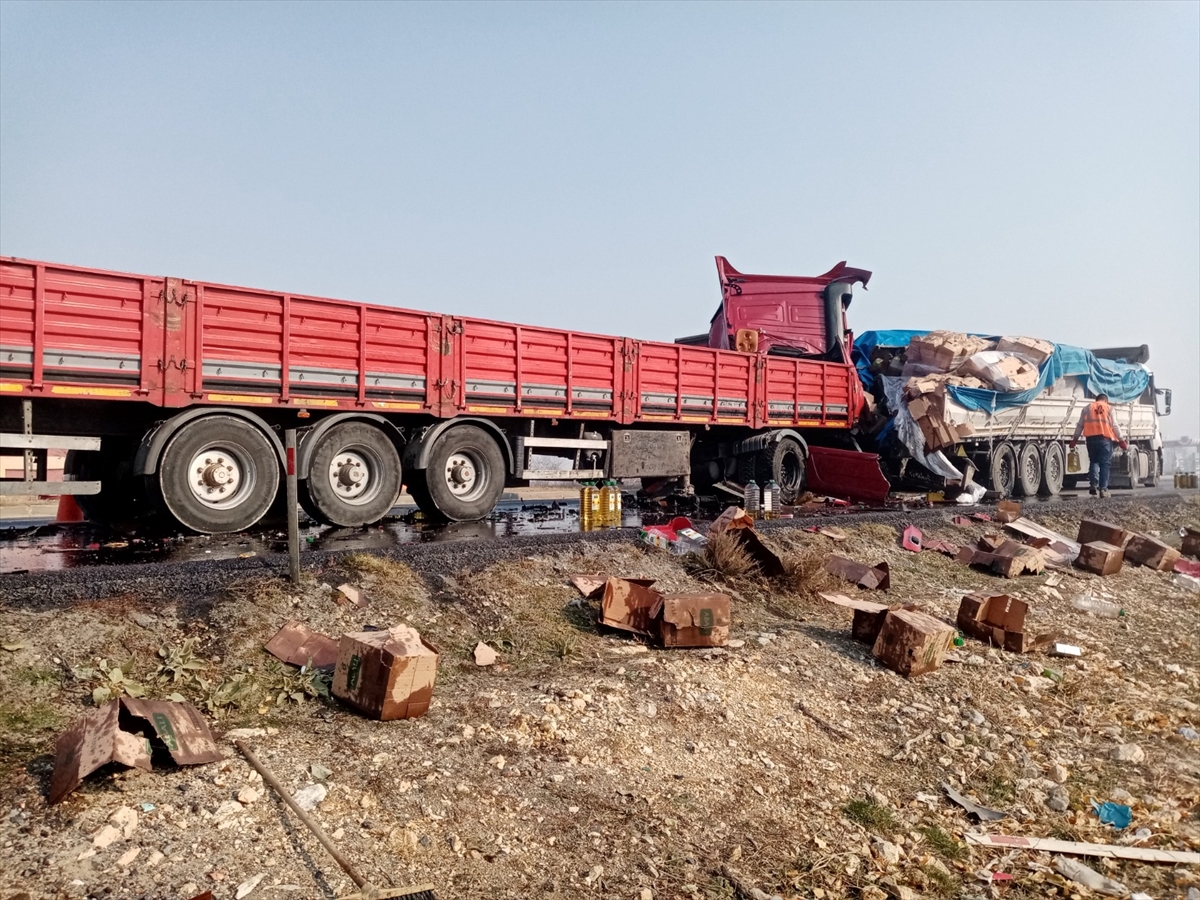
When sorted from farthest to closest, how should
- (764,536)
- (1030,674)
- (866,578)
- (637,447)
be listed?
(637,447) < (764,536) < (866,578) < (1030,674)

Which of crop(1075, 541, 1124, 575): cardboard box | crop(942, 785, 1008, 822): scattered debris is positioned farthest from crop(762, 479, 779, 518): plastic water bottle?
crop(942, 785, 1008, 822): scattered debris

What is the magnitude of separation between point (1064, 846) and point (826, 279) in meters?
11.6

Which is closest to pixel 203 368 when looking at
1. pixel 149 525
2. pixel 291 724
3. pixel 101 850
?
pixel 149 525

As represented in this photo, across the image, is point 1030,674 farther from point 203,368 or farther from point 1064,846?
point 203,368

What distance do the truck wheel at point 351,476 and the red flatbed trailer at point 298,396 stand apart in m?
0.01

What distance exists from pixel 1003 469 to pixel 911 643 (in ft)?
35.1

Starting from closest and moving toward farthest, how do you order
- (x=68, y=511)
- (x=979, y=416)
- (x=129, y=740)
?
(x=129, y=740)
(x=68, y=511)
(x=979, y=416)

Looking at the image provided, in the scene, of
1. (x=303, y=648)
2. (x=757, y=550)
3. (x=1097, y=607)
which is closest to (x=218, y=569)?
(x=303, y=648)

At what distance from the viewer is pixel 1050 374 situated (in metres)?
15.3

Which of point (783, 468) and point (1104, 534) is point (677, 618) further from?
point (783, 468)

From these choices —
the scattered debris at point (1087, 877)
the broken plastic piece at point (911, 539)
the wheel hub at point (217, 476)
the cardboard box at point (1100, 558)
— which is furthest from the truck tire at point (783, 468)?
the scattered debris at point (1087, 877)

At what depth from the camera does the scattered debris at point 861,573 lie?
759 centimetres

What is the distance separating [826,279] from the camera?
14.3 metres

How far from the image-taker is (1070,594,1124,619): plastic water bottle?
8.12m
